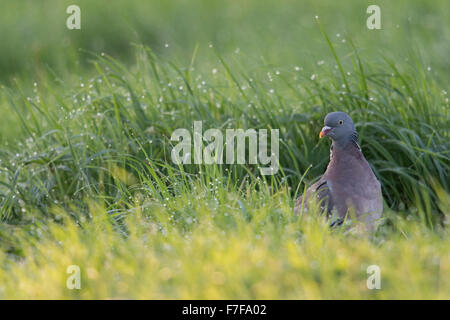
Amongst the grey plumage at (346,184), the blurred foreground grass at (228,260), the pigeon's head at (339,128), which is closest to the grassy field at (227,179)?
the blurred foreground grass at (228,260)

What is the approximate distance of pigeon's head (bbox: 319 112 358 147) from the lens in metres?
3.59

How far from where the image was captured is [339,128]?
11.8ft

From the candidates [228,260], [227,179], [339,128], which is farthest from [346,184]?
[228,260]

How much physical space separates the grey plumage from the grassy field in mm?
126

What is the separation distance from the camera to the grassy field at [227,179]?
263 centimetres

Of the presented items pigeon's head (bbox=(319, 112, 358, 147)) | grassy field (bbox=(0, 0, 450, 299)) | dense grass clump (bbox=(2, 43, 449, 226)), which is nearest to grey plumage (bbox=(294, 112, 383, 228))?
pigeon's head (bbox=(319, 112, 358, 147))

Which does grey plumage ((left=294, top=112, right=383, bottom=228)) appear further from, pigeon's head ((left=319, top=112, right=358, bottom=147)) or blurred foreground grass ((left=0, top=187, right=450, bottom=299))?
blurred foreground grass ((left=0, top=187, right=450, bottom=299))

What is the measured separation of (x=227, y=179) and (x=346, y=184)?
2.79 feet

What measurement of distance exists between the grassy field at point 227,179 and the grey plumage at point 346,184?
126 millimetres

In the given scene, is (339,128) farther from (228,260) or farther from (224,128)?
(228,260)

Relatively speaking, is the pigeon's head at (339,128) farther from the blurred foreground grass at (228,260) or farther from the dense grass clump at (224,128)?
the blurred foreground grass at (228,260)

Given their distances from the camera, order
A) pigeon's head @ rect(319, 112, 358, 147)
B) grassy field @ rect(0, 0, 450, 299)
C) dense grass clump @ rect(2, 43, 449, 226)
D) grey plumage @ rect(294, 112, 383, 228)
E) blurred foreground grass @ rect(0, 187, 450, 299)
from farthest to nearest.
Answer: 1. dense grass clump @ rect(2, 43, 449, 226)
2. pigeon's head @ rect(319, 112, 358, 147)
3. grey plumage @ rect(294, 112, 383, 228)
4. grassy field @ rect(0, 0, 450, 299)
5. blurred foreground grass @ rect(0, 187, 450, 299)

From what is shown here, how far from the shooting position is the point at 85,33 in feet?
27.6

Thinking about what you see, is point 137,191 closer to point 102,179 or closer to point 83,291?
point 102,179
